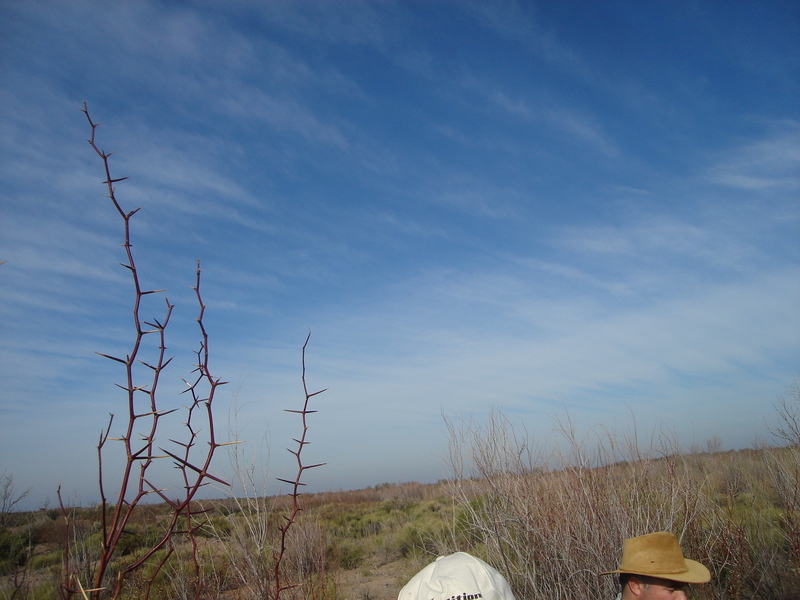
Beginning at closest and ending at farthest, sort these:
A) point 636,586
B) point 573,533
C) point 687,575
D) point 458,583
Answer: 1. point 458,583
2. point 687,575
3. point 636,586
4. point 573,533

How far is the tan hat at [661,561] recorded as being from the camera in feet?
9.18

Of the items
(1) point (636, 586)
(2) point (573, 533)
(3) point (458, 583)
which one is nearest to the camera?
(3) point (458, 583)

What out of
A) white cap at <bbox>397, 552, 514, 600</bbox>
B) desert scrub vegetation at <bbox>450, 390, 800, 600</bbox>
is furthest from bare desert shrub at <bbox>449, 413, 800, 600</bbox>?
white cap at <bbox>397, 552, 514, 600</bbox>

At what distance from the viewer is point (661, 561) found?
2.87m

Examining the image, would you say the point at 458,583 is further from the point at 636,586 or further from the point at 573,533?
the point at 573,533

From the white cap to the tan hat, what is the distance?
40.8 inches

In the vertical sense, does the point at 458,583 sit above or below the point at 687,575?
above

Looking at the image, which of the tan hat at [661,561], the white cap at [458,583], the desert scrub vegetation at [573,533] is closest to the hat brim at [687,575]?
the tan hat at [661,561]

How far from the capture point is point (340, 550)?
10719 mm

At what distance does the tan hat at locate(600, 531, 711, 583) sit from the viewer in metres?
2.80

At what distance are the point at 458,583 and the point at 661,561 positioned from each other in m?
1.42

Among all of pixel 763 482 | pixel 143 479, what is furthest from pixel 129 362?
Answer: pixel 763 482

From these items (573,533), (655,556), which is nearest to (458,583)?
(655,556)

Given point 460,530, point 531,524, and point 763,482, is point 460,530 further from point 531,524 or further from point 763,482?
point 763,482
